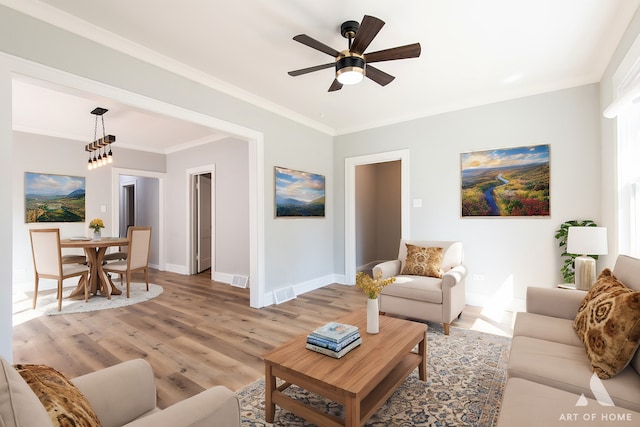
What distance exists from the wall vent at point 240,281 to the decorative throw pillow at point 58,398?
14.0ft

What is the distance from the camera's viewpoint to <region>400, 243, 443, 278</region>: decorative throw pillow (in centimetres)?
343

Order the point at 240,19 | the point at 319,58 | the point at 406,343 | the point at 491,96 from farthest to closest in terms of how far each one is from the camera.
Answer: the point at 491,96 → the point at 319,58 → the point at 240,19 → the point at 406,343

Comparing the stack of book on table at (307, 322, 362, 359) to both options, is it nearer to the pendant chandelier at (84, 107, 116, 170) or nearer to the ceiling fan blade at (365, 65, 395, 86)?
the ceiling fan blade at (365, 65, 395, 86)

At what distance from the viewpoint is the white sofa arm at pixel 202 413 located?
0.86m

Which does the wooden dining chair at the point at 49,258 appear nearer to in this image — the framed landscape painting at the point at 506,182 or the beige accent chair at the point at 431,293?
the beige accent chair at the point at 431,293

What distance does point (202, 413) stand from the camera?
914 millimetres

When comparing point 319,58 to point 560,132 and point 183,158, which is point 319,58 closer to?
point 560,132

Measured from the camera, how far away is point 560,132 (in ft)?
11.5

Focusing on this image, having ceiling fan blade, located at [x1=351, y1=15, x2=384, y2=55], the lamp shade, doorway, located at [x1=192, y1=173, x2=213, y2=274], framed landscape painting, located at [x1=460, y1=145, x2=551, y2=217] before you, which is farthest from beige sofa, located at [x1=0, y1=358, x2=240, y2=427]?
doorway, located at [x1=192, y1=173, x2=213, y2=274]

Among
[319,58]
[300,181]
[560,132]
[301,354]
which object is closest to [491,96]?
[560,132]

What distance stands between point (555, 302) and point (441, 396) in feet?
3.62

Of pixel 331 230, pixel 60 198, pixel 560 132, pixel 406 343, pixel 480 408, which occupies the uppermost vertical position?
pixel 560 132

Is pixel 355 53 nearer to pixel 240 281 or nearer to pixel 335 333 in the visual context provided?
pixel 335 333

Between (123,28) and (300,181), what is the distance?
2.77m
